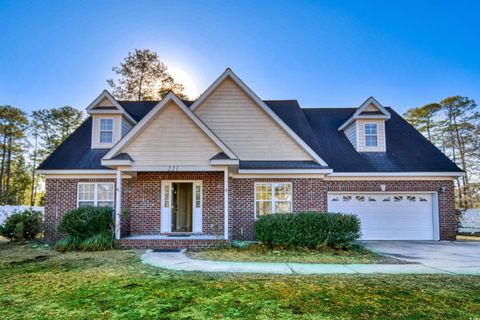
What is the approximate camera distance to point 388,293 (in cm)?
545

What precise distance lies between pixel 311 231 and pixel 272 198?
3068 mm

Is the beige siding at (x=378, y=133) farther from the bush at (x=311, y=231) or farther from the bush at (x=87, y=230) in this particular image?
the bush at (x=87, y=230)

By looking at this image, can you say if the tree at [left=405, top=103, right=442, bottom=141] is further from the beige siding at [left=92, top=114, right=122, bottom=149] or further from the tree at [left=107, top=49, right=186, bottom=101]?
the beige siding at [left=92, top=114, right=122, bottom=149]

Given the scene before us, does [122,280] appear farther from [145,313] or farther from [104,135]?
[104,135]

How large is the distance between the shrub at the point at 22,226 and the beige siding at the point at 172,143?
659 cm

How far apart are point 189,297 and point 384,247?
9.12m

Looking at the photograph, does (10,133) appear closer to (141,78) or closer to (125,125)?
(141,78)

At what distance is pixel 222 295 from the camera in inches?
208

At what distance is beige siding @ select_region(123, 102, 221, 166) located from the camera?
11.1 metres

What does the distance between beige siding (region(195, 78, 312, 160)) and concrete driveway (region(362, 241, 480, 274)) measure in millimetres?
4827

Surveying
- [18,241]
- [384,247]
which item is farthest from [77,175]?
[384,247]

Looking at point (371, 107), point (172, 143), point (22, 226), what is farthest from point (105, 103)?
point (371, 107)

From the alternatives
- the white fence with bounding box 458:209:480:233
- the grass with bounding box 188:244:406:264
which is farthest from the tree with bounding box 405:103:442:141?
the grass with bounding box 188:244:406:264

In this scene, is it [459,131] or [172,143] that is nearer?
[172,143]
